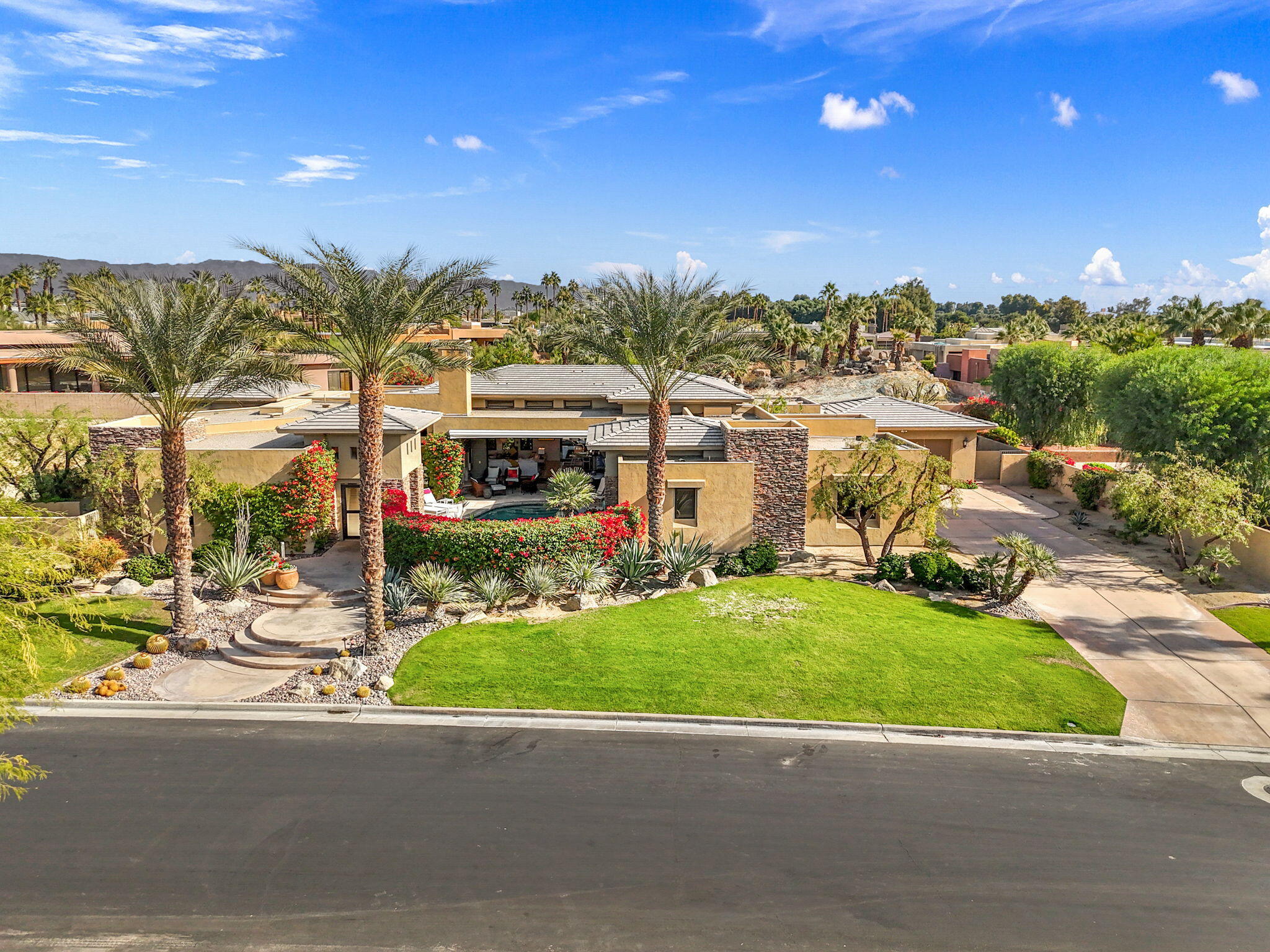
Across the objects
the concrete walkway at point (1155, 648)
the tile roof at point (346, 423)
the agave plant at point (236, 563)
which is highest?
the tile roof at point (346, 423)

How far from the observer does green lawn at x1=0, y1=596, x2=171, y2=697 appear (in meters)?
17.5

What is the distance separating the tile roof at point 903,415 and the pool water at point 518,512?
14.0 m

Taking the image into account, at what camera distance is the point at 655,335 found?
75.8 ft

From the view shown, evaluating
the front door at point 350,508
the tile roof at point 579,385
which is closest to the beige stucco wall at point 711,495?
the front door at point 350,508

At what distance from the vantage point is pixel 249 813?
12469 millimetres

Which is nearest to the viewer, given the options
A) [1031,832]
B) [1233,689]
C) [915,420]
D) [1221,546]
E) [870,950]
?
[870,950]

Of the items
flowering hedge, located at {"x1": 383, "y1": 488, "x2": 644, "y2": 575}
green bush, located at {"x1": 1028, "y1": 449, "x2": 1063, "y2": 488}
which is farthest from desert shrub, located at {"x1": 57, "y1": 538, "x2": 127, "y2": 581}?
green bush, located at {"x1": 1028, "y1": 449, "x2": 1063, "y2": 488}

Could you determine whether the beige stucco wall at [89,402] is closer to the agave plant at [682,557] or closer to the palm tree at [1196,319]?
the agave plant at [682,557]

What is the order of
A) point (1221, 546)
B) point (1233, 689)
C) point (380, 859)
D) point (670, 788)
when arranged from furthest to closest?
point (1221, 546), point (1233, 689), point (670, 788), point (380, 859)

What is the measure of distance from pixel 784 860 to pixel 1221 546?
2102 centimetres

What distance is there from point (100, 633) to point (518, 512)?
513 inches

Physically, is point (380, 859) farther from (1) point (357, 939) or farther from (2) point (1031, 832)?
(2) point (1031, 832)

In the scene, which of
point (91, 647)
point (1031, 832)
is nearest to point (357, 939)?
point (1031, 832)

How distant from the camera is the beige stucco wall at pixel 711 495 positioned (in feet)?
82.2
